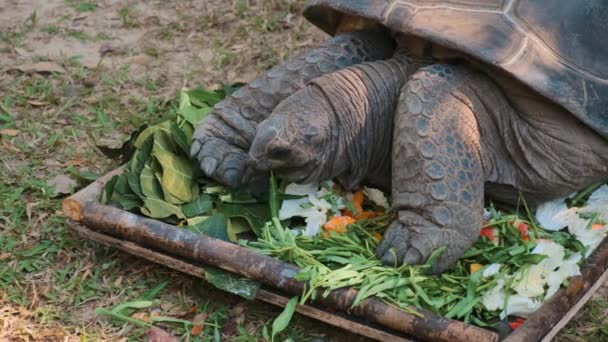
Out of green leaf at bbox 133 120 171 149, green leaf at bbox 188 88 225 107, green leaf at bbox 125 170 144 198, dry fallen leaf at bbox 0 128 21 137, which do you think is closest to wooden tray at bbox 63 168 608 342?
green leaf at bbox 125 170 144 198

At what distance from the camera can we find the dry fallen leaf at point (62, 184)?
14.1 ft

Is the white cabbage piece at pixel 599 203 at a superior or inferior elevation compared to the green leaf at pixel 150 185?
superior

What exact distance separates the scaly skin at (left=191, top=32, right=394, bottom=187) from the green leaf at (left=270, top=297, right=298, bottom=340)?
0.79 metres

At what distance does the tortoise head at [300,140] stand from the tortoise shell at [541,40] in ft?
1.52

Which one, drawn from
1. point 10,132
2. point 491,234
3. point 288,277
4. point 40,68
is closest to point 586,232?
point 491,234

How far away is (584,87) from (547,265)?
0.67 m

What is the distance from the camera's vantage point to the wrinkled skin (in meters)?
3.47

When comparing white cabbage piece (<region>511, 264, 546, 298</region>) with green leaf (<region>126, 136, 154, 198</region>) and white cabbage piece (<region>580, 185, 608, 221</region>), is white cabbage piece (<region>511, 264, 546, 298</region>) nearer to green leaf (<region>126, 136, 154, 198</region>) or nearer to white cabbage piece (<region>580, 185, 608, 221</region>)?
white cabbage piece (<region>580, 185, 608, 221</region>)

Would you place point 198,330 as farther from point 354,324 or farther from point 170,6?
point 170,6

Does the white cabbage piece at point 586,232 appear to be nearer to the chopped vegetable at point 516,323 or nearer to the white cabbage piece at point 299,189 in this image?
the chopped vegetable at point 516,323

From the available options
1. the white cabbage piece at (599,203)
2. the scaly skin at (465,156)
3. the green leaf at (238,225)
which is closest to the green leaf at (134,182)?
the green leaf at (238,225)

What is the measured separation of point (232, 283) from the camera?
345cm

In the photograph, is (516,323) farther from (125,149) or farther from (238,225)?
(125,149)

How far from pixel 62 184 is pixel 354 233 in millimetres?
1463
